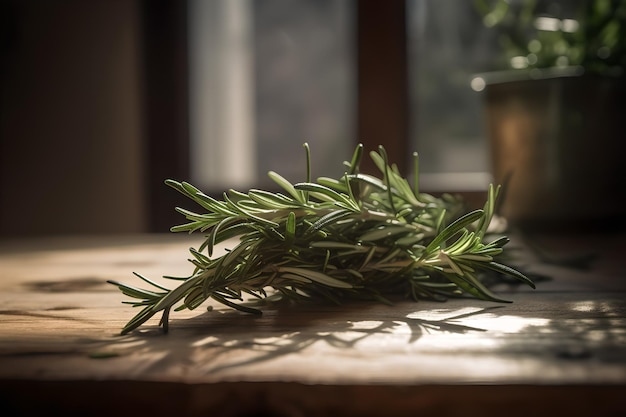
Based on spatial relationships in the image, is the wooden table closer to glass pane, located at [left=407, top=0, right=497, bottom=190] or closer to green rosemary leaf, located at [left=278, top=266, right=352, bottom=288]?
green rosemary leaf, located at [left=278, top=266, right=352, bottom=288]

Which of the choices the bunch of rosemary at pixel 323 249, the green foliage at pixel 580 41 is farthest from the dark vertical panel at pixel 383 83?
the bunch of rosemary at pixel 323 249

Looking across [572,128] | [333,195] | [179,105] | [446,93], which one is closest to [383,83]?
[446,93]

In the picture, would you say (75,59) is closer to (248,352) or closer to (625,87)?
(625,87)

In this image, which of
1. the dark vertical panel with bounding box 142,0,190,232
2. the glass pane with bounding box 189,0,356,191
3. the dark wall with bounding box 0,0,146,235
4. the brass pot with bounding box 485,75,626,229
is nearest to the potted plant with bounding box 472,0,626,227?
the brass pot with bounding box 485,75,626,229

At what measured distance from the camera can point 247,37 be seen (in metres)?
1.89

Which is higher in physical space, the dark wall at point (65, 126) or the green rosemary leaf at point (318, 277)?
the dark wall at point (65, 126)

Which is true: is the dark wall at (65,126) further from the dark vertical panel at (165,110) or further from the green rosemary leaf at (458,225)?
the green rosemary leaf at (458,225)

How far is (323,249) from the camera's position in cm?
Answer: 46

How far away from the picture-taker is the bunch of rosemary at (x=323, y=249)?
0.42m

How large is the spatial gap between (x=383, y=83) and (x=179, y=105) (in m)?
0.62

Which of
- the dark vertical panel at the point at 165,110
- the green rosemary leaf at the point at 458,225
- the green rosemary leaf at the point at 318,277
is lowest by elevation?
the green rosemary leaf at the point at 318,277

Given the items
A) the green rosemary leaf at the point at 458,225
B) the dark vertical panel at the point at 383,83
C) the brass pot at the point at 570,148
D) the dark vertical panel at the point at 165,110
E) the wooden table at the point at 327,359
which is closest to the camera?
the wooden table at the point at 327,359

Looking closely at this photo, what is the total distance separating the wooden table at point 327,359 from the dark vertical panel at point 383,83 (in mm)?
1164

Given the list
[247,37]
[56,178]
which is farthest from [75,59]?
[247,37]
